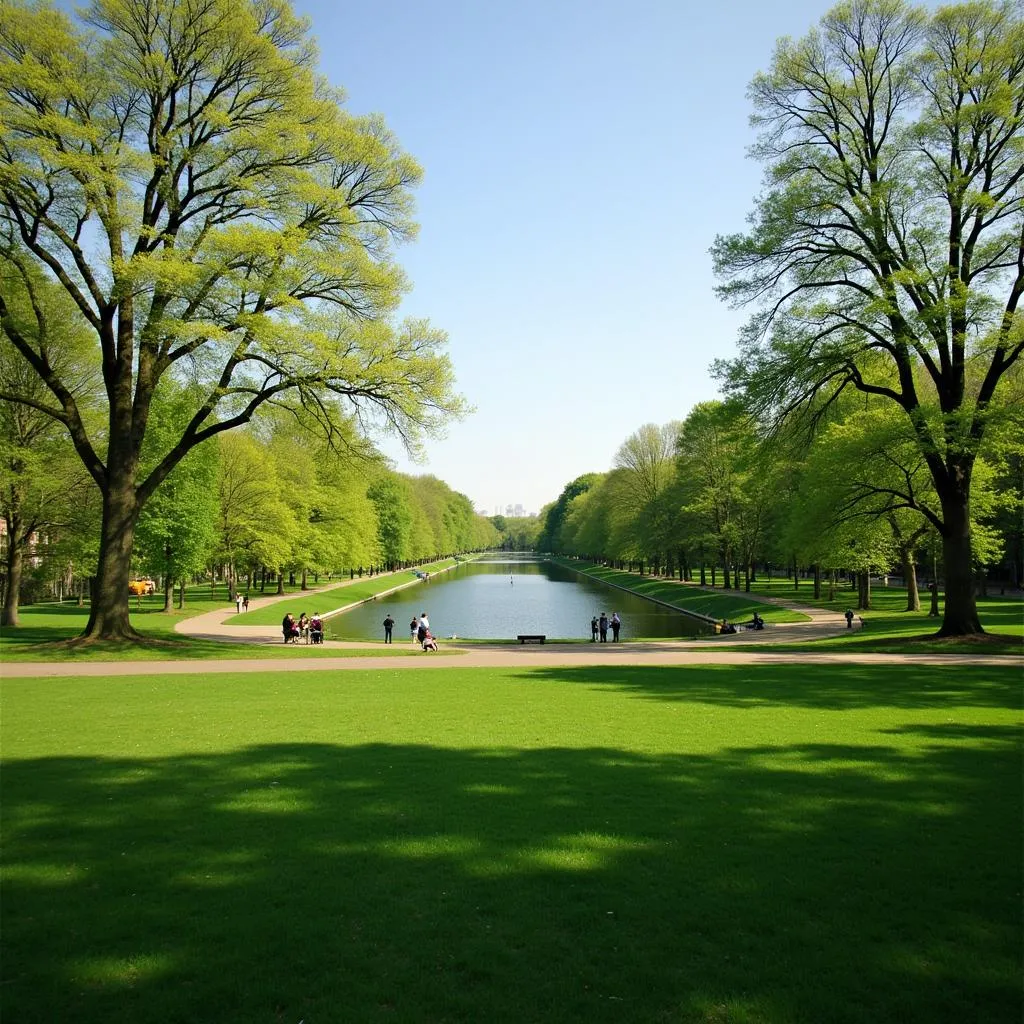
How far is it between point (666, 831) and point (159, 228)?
79.2 feet

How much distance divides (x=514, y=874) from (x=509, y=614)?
49156 millimetres

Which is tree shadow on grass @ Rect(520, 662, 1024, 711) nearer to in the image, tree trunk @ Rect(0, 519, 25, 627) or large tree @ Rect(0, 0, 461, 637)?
large tree @ Rect(0, 0, 461, 637)

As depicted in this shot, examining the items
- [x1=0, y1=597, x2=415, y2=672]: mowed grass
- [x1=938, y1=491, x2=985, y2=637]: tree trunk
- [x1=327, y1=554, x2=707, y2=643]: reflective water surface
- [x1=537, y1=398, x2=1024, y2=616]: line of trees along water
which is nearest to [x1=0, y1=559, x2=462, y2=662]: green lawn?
[x1=0, y1=597, x2=415, y2=672]: mowed grass

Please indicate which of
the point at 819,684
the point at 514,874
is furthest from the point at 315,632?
the point at 514,874

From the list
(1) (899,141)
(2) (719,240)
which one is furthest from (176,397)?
(1) (899,141)

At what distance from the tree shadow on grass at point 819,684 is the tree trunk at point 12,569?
85.9ft

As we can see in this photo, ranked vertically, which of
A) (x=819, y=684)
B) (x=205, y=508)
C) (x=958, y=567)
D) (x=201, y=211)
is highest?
(x=201, y=211)

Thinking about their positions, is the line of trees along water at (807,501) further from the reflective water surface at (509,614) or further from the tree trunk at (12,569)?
the tree trunk at (12,569)

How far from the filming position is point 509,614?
179 ft

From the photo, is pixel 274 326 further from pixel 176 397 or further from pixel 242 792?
pixel 176 397

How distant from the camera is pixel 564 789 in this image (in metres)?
7.72

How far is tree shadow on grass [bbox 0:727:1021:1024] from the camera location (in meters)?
4.16

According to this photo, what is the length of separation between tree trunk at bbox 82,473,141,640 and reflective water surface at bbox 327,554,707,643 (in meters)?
13.4

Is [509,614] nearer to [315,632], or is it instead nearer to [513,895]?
Result: [315,632]
